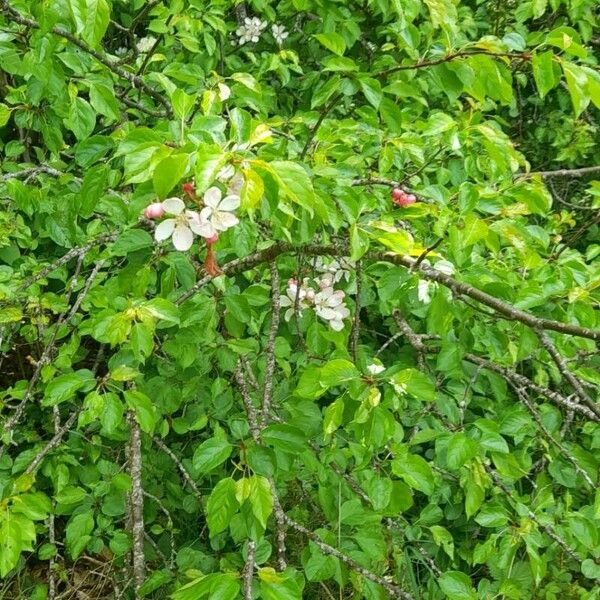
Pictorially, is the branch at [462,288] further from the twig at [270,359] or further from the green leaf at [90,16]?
the green leaf at [90,16]

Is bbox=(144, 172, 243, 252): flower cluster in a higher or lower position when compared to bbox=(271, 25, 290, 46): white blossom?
higher

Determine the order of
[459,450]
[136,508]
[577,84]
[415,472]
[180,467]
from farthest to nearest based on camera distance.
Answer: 1. [180,467]
2. [136,508]
3. [459,450]
4. [415,472]
5. [577,84]

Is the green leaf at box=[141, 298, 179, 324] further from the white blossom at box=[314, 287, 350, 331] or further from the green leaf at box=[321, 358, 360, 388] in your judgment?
the white blossom at box=[314, 287, 350, 331]

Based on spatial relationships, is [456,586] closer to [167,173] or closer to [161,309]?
[161,309]

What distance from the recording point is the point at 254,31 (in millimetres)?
3209

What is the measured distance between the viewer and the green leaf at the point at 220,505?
1.25 metres

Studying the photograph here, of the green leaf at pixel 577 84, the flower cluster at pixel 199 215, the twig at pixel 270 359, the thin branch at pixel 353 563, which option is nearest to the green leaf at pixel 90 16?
the flower cluster at pixel 199 215

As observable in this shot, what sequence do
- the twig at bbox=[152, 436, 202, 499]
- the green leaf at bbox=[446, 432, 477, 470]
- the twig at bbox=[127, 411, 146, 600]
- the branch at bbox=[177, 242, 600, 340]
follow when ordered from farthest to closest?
the twig at bbox=[152, 436, 202, 499] → the twig at bbox=[127, 411, 146, 600] → the green leaf at bbox=[446, 432, 477, 470] → the branch at bbox=[177, 242, 600, 340]

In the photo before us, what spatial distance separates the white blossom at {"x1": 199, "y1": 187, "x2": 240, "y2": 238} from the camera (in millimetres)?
1048

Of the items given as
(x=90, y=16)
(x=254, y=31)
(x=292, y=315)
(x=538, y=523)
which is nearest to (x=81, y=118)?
(x=90, y=16)

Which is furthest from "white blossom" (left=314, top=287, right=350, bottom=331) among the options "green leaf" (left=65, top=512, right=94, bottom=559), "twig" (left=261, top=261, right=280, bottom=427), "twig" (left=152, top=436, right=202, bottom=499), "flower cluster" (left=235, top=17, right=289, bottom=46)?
"flower cluster" (left=235, top=17, right=289, bottom=46)

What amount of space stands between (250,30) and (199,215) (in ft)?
7.84

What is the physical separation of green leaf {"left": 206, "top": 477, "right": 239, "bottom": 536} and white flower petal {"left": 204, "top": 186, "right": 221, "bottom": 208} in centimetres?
51

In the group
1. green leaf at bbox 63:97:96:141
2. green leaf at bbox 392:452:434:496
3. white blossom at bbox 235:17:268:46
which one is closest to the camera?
green leaf at bbox 392:452:434:496
